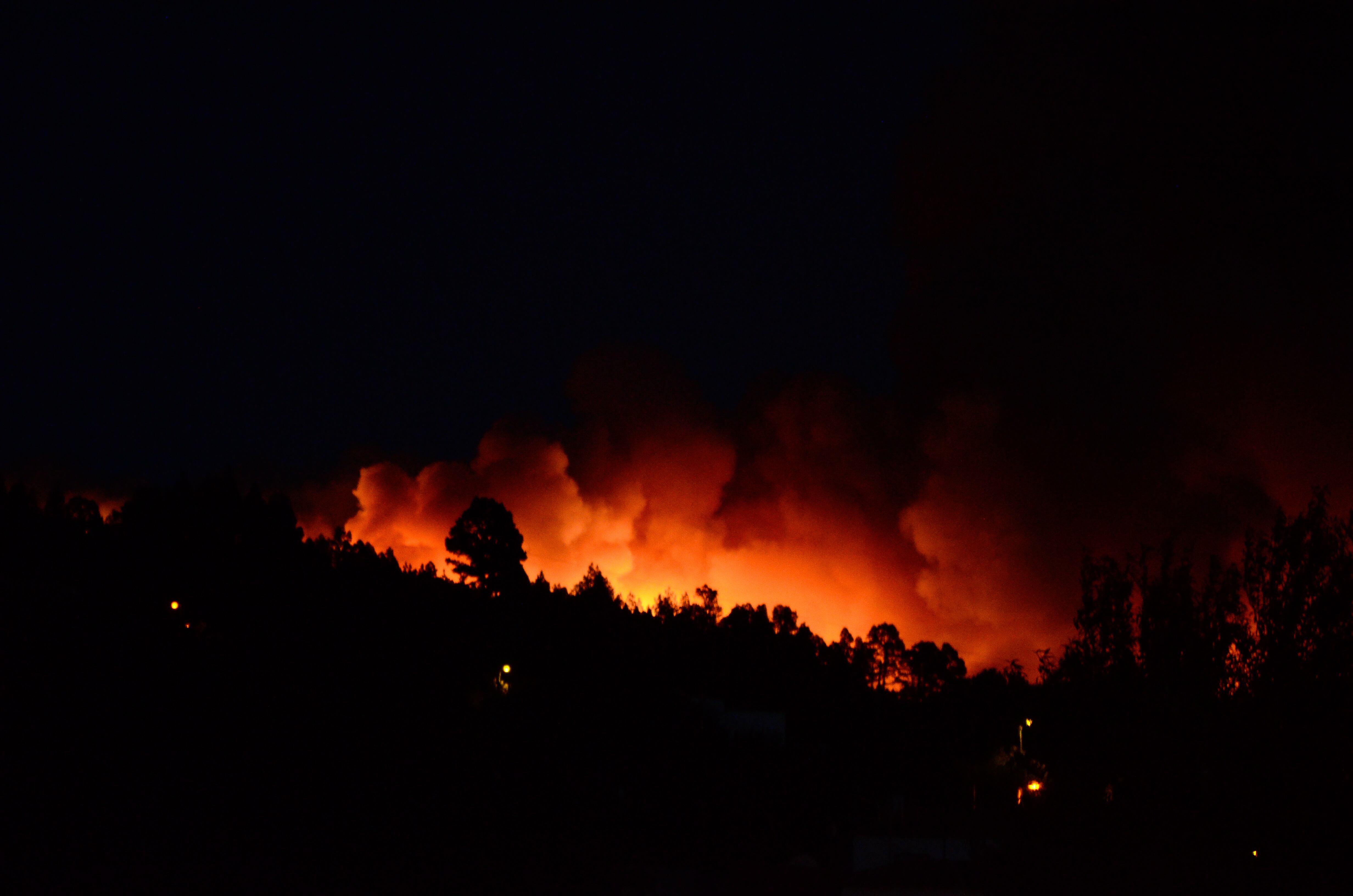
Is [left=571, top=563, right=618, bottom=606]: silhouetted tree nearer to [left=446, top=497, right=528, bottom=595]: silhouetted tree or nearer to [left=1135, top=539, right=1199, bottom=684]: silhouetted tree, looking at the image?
[left=446, top=497, right=528, bottom=595]: silhouetted tree

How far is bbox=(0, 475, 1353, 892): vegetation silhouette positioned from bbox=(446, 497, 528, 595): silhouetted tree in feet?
46.0

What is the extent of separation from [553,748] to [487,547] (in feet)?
107

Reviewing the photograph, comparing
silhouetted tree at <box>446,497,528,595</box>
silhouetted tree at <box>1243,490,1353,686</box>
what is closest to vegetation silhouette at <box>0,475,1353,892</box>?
silhouetted tree at <box>1243,490,1353,686</box>

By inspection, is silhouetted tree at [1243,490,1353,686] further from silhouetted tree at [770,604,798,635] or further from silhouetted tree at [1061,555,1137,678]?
silhouetted tree at [770,604,798,635]

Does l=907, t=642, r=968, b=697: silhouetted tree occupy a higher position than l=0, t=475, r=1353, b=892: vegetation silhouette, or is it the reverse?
l=907, t=642, r=968, b=697: silhouetted tree

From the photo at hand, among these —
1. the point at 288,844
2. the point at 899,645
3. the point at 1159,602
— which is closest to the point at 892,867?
the point at 1159,602

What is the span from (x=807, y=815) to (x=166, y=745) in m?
22.9

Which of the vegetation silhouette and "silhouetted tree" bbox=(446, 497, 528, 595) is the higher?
"silhouetted tree" bbox=(446, 497, 528, 595)

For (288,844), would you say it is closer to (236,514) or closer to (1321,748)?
(236,514)

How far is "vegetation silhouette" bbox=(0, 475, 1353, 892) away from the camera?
31797mm

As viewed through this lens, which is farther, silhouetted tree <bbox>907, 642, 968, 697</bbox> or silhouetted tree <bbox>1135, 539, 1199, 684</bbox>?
silhouetted tree <bbox>907, 642, 968, 697</bbox>

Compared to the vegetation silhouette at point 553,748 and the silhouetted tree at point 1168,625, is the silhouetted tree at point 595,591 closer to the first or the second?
the vegetation silhouette at point 553,748

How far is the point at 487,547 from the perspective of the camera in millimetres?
77938

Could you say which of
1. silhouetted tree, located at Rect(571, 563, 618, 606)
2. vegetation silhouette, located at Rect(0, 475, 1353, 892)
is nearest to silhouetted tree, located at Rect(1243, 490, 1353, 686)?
vegetation silhouette, located at Rect(0, 475, 1353, 892)
